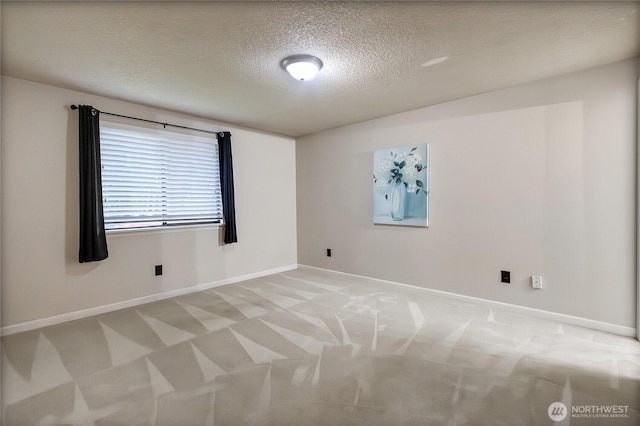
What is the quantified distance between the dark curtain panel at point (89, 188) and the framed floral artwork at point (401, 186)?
10.7ft

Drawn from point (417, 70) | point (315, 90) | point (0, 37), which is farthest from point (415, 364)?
point (0, 37)

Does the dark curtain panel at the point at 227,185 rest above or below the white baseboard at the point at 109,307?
above

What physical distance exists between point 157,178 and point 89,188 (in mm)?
725

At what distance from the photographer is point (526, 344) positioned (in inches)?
90.6

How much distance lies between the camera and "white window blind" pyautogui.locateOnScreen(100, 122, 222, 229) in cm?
315

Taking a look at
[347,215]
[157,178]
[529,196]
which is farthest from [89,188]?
[529,196]

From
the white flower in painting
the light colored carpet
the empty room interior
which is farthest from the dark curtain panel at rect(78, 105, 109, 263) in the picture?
the white flower in painting

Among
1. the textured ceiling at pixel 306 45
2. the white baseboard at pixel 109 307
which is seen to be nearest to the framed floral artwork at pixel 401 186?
the textured ceiling at pixel 306 45

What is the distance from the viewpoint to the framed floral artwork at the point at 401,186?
11.6ft

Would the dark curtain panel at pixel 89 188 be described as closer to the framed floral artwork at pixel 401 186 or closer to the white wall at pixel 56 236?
the white wall at pixel 56 236

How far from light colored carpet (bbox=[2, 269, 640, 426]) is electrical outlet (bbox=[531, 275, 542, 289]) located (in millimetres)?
334

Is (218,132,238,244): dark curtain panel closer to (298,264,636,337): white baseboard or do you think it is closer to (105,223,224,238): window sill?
(105,223,224,238): window sill

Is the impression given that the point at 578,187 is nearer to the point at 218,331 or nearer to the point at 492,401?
the point at 492,401

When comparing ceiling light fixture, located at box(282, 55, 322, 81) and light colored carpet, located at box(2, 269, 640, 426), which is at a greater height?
ceiling light fixture, located at box(282, 55, 322, 81)
